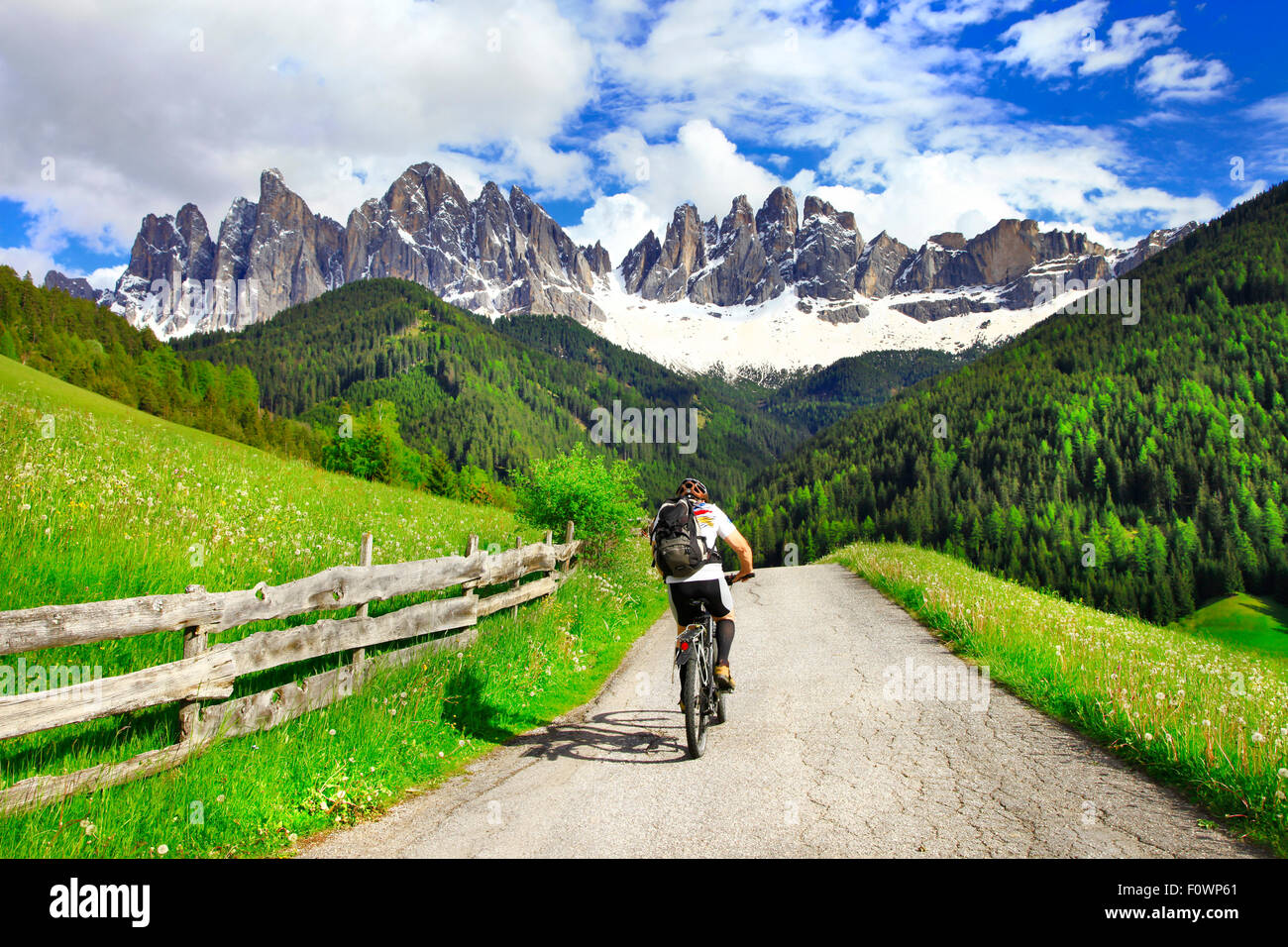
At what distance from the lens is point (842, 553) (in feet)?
107

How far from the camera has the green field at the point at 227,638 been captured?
465 cm

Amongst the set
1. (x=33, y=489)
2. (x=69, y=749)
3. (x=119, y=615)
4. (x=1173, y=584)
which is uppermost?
(x=33, y=489)

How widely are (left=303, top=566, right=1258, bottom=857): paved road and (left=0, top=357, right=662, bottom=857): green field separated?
0.61 m

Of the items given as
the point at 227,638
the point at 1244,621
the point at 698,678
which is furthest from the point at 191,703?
the point at 1244,621

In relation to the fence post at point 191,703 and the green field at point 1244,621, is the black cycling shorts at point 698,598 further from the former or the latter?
the green field at point 1244,621

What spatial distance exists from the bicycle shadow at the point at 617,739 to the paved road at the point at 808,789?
0.03 m

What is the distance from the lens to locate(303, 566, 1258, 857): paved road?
4.77 m

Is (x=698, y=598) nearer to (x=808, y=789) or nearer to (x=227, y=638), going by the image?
(x=808, y=789)

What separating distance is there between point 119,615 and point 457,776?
3327 millimetres

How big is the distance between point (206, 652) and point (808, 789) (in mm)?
5083

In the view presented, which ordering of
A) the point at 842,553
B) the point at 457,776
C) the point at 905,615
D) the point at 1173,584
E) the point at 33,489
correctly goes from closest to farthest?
the point at 457,776, the point at 33,489, the point at 905,615, the point at 842,553, the point at 1173,584

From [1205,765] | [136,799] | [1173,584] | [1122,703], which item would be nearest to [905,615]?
[1122,703]

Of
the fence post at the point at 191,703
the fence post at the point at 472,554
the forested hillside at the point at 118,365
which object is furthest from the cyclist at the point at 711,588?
the forested hillside at the point at 118,365
